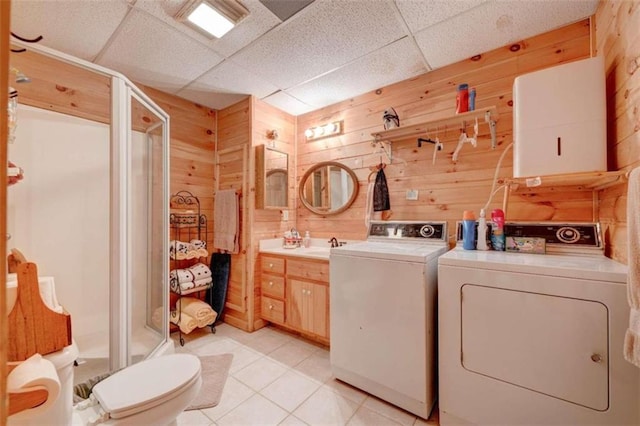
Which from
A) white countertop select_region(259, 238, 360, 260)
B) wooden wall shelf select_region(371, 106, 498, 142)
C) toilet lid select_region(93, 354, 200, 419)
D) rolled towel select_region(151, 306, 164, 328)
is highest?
wooden wall shelf select_region(371, 106, 498, 142)

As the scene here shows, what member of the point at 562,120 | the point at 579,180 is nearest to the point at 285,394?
the point at 579,180

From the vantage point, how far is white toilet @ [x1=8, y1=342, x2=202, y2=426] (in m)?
1.06

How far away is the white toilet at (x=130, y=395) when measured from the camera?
1.06 m

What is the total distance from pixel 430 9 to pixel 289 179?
2040 millimetres

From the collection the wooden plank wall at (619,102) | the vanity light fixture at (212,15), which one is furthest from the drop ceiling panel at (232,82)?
the wooden plank wall at (619,102)

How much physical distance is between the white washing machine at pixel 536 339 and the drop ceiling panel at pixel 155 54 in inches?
92.8

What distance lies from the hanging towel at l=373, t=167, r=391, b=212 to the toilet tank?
1042 mm

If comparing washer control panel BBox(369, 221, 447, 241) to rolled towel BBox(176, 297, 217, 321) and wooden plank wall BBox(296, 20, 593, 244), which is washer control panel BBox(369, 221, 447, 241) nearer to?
wooden plank wall BBox(296, 20, 593, 244)

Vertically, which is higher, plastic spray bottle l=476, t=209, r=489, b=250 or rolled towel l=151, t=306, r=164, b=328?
plastic spray bottle l=476, t=209, r=489, b=250

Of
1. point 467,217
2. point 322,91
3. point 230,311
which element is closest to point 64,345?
point 230,311

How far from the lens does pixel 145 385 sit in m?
1.22

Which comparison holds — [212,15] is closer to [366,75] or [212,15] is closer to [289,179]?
[366,75]

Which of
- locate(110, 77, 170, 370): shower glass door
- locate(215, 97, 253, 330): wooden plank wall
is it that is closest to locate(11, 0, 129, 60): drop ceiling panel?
locate(110, 77, 170, 370): shower glass door

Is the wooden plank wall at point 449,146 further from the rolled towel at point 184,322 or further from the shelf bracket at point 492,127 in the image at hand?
the rolled towel at point 184,322
